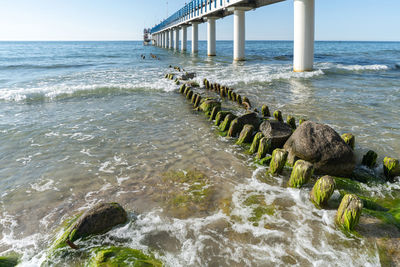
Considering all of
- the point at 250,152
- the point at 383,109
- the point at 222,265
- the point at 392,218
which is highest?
the point at 383,109

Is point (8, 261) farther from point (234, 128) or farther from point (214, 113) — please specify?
point (214, 113)

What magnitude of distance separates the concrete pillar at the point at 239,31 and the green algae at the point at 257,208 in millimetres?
31794

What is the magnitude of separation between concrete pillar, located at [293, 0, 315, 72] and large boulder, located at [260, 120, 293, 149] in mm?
16021

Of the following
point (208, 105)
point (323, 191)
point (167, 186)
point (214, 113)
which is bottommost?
point (167, 186)

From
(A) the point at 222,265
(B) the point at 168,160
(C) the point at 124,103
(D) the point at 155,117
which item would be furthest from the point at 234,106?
(A) the point at 222,265

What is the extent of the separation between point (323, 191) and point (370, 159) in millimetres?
2192

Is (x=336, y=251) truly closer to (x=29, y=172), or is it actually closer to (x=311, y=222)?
(x=311, y=222)

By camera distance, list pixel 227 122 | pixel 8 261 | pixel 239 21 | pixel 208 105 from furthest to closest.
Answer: pixel 239 21, pixel 208 105, pixel 227 122, pixel 8 261

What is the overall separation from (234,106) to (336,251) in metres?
8.43

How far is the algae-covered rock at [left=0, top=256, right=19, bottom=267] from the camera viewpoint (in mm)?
3344

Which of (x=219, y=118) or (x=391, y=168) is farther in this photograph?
(x=219, y=118)

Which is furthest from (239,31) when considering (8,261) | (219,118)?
(8,261)

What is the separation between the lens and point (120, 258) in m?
3.43

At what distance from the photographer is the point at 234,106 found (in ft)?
38.0
